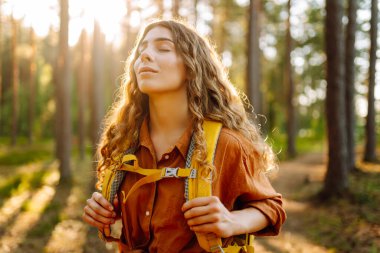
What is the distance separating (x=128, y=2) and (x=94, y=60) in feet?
17.1

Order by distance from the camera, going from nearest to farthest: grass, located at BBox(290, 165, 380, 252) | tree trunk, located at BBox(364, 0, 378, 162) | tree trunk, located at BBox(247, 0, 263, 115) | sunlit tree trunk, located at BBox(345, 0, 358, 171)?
grass, located at BBox(290, 165, 380, 252) < sunlit tree trunk, located at BBox(345, 0, 358, 171) < tree trunk, located at BBox(247, 0, 263, 115) < tree trunk, located at BBox(364, 0, 378, 162)

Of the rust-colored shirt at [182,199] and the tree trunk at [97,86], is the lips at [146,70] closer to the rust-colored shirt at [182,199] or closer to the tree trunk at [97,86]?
the rust-colored shirt at [182,199]

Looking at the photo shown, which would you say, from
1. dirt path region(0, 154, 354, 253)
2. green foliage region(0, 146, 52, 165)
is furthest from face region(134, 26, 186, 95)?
green foliage region(0, 146, 52, 165)

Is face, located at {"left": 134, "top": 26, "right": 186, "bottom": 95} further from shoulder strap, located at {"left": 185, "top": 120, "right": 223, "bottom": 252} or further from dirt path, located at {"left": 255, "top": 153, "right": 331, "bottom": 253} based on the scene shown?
dirt path, located at {"left": 255, "top": 153, "right": 331, "bottom": 253}

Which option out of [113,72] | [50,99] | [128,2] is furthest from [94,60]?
[50,99]

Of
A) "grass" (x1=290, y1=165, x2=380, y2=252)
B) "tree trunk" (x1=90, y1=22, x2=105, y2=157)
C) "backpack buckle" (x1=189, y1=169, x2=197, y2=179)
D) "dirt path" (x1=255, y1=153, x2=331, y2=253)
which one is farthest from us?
"tree trunk" (x1=90, y1=22, x2=105, y2=157)

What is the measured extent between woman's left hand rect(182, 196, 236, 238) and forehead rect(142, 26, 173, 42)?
0.90m

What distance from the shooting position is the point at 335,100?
32.8ft

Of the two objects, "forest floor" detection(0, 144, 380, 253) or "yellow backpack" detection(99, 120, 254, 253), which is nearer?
"yellow backpack" detection(99, 120, 254, 253)

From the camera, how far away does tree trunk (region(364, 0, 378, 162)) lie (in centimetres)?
1536

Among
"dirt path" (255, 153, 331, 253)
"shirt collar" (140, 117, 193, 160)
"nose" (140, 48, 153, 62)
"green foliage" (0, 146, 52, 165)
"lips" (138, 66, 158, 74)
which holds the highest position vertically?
"nose" (140, 48, 153, 62)

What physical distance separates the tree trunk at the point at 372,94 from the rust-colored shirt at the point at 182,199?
49.0 feet

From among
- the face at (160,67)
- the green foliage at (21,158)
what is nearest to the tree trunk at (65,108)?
the green foliage at (21,158)

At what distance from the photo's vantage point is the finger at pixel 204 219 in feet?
5.70
